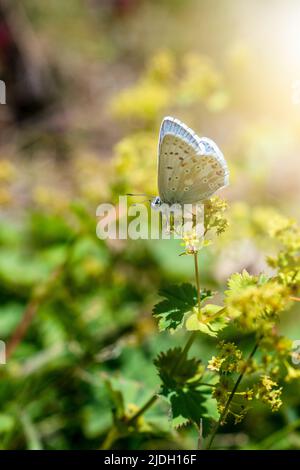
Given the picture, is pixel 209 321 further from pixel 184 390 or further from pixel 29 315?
pixel 29 315

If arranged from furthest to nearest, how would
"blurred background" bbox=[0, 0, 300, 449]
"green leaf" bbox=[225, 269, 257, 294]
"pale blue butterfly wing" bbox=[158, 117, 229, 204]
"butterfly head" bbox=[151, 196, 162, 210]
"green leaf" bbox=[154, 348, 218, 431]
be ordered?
"blurred background" bbox=[0, 0, 300, 449] < "butterfly head" bbox=[151, 196, 162, 210] < "pale blue butterfly wing" bbox=[158, 117, 229, 204] < "green leaf" bbox=[154, 348, 218, 431] < "green leaf" bbox=[225, 269, 257, 294]

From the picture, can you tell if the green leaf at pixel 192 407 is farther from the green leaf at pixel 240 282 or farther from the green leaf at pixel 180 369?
the green leaf at pixel 240 282

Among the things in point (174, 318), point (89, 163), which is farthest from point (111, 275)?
point (174, 318)

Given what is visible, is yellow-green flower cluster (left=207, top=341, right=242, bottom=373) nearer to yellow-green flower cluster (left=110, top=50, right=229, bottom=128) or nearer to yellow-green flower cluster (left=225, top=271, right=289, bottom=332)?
yellow-green flower cluster (left=225, top=271, right=289, bottom=332)

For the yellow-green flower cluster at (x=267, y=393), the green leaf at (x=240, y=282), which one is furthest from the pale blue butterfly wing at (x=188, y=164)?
the yellow-green flower cluster at (x=267, y=393)

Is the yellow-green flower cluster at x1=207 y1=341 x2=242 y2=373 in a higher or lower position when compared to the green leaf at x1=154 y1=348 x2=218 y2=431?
higher

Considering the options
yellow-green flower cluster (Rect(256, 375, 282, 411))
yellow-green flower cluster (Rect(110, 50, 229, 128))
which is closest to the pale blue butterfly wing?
yellow-green flower cluster (Rect(256, 375, 282, 411))
